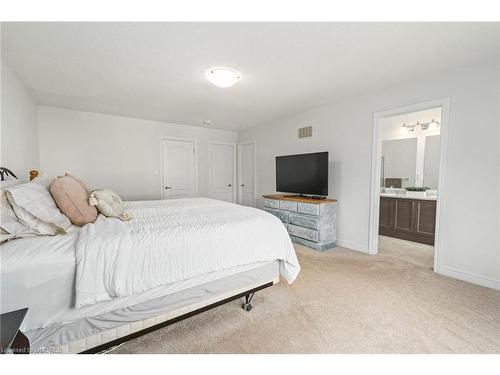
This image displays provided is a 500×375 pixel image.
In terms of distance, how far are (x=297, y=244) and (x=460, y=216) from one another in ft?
6.71

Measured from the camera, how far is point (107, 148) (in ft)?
13.3

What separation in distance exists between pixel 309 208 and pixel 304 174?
2.14 ft

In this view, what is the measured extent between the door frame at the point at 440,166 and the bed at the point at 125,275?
6.56 ft

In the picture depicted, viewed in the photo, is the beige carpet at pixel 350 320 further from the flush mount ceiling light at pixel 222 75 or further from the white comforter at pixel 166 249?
the flush mount ceiling light at pixel 222 75

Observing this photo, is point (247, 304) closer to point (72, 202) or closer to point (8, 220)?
point (72, 202)

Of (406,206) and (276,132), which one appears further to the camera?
(276,132)

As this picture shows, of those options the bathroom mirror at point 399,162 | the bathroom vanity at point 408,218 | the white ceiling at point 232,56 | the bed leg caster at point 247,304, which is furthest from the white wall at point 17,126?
the bathroom mirror at point 399,162

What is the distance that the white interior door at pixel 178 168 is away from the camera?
475cm

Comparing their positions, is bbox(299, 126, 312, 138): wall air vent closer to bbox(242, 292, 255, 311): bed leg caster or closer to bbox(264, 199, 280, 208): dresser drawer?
bbox(264, 199, 280, 208): dresser drawer
